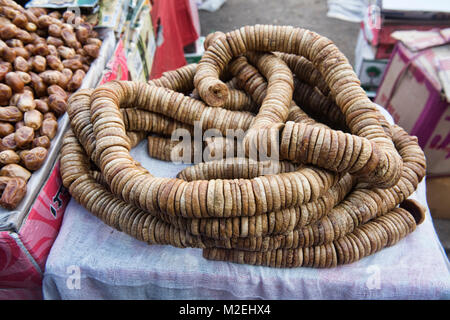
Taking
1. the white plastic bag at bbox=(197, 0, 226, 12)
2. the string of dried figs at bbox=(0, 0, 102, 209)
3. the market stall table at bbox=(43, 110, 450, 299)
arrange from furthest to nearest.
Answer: the white plastic bag at bbox=(197, 0, 226, 12) < the string of dried figs at bbox=(0, 0, 102, 209) < the market stall table at bbox=(43, 110, 450, 299)

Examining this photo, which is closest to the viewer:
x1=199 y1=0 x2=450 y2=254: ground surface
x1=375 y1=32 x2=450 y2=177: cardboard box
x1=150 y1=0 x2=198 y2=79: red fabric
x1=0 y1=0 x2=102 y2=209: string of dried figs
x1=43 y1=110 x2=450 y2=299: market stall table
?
x1=43 y1=110 x2=450 y2=299: market stall table

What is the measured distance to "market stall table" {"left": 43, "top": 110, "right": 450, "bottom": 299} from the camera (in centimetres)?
138

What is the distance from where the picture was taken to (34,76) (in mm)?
1869

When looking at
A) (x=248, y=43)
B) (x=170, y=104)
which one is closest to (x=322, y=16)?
(x=248, y=43)

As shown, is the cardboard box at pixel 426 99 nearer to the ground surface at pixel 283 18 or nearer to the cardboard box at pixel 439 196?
the cardboard box at pixel 439 196

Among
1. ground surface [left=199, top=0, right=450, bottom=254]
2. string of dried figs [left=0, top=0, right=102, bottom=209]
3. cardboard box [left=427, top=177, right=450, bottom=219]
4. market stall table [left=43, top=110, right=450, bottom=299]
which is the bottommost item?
cardboard box [left=427, top=177, right=450, bottom=219]

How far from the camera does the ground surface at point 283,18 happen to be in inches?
197

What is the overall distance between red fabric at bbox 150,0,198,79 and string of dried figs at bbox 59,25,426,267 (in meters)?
1.50

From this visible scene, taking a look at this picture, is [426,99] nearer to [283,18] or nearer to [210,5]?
[283,18]

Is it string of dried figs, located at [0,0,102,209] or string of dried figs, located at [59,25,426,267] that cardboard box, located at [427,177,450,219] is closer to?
string of dried figs, located at [59,25,426,267]

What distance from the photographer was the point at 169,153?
1.83m

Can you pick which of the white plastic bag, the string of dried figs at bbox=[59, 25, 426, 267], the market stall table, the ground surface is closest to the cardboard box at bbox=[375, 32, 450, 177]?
the string of dried figs at bbox=[59, 25, 426, 267]

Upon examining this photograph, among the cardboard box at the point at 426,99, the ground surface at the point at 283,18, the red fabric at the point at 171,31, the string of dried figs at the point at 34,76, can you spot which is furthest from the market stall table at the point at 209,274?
the ground surface at the point at 283,18

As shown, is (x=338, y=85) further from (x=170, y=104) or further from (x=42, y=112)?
(x=42, y=112)
